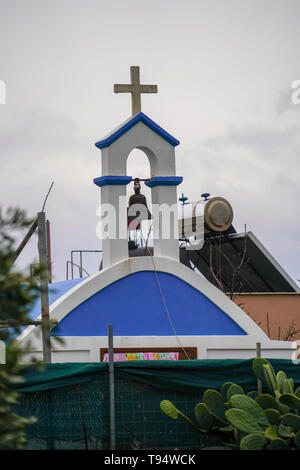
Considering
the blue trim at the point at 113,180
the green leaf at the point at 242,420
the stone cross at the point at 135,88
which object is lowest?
the green leaf at the point at 242,420

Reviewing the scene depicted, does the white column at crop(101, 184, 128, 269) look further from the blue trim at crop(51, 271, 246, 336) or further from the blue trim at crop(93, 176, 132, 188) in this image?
the blue trim at crop(51, 271, 246, 336)

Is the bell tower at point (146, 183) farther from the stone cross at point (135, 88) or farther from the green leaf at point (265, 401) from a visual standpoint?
the green leaf at point (265, 401)

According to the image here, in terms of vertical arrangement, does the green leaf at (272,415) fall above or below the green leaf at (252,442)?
above

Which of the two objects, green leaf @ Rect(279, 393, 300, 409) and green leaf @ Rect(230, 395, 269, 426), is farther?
green leaf @ Rect(279, 393, 300, 409)

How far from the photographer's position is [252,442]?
985cm

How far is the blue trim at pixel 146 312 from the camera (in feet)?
41.6

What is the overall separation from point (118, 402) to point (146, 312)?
9.17ft

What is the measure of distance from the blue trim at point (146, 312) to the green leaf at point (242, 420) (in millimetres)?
3072

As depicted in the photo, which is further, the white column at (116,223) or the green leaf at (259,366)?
the white column at (116,223)

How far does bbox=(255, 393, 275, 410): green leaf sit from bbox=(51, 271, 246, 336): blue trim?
275cm

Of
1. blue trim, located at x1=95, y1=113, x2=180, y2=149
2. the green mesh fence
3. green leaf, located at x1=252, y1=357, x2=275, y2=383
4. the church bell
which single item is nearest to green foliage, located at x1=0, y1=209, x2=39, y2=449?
the green mesh fence

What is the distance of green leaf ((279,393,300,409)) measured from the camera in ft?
33.8

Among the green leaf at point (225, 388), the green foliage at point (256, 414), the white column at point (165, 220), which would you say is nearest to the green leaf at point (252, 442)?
the green foliage at point (256, 414)
